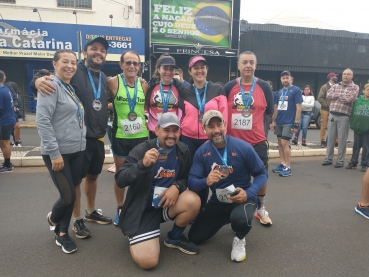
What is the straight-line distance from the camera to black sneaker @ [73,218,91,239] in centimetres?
341

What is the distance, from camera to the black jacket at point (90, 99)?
328 centimetres

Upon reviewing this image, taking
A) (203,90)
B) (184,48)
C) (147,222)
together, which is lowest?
(147,222)

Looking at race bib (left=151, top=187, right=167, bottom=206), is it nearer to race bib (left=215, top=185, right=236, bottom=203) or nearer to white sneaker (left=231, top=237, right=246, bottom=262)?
race bib (left=215, top=185, right=236, bottom=203)

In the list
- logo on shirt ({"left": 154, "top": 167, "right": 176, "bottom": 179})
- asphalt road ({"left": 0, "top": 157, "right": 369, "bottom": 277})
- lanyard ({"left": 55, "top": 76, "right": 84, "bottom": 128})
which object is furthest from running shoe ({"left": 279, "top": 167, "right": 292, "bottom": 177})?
lanyard ({"left": 55, "top": 76, "right": 84, "bottom": 128})

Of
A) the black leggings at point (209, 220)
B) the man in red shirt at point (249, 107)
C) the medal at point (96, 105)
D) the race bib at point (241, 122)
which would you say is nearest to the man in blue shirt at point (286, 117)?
the man in red shirt at point (249, 107)

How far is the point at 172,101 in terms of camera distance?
12.2ft

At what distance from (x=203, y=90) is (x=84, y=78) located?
4.64 feet

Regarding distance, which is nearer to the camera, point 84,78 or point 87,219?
point 84,78

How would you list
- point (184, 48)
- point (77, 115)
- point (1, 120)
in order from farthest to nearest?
point (184, 48)
point (1, 120)
point (77, 115)

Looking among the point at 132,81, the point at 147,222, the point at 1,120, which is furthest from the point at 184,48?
the point at 147,222

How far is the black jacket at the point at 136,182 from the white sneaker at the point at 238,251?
0.78m

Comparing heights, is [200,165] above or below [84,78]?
below

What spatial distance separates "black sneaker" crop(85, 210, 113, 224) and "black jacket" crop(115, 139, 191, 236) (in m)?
0.76

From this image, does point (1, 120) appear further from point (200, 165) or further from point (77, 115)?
point (200, 165)
